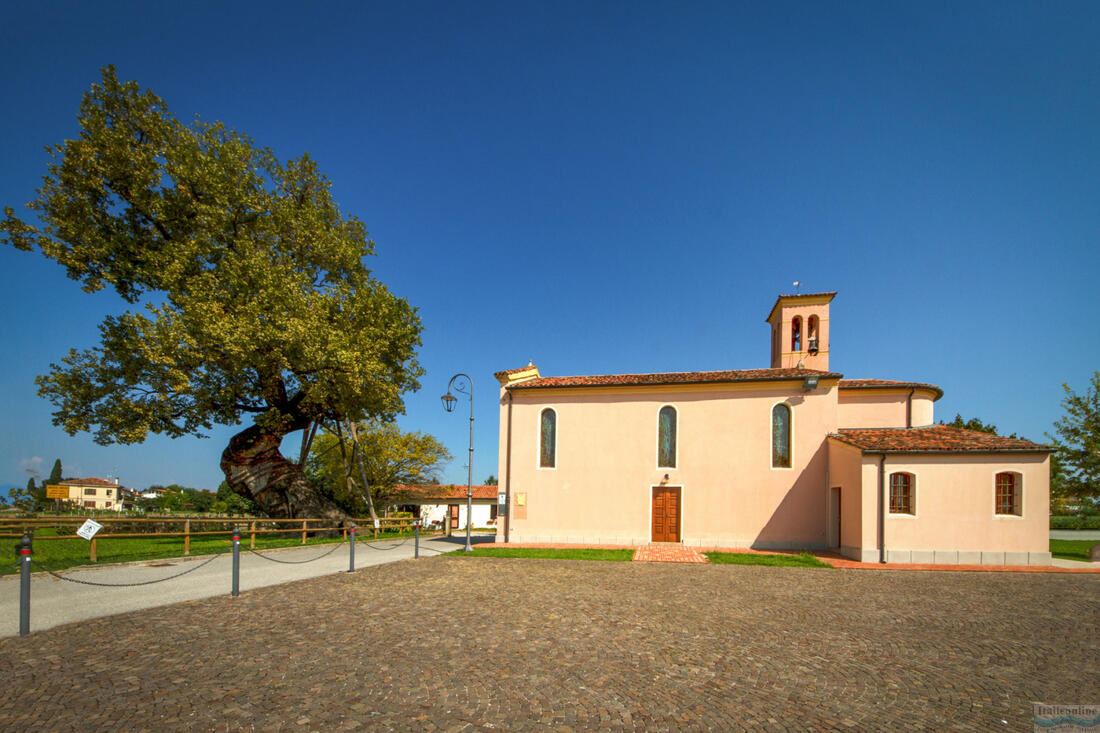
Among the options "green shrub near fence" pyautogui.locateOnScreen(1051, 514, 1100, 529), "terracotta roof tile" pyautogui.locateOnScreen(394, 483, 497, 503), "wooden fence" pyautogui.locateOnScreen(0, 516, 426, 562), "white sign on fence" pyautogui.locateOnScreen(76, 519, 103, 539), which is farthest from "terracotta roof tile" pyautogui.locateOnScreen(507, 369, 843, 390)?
"terracotta roof tile" pyautogui.locateOnScreen(394, 483, 497, 503)

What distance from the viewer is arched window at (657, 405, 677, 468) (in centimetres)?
2166

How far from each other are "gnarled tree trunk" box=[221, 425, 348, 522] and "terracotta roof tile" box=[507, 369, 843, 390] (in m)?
10.3

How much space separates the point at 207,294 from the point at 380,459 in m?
19.8

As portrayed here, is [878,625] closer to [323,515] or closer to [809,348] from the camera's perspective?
[809,348]

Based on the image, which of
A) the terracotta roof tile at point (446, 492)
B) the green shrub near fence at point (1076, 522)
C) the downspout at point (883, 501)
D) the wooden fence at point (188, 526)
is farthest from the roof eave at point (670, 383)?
the terracotta roof tile at point (446, 492)

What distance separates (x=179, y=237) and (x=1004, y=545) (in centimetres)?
3211

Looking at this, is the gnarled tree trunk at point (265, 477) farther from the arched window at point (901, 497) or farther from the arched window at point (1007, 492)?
the arched window at point (1007, 492)

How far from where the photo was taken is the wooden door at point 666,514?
69.9ft

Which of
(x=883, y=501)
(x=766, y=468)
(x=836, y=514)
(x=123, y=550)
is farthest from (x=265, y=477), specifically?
(x=883, y=501)

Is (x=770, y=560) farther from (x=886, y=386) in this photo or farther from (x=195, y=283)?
(x=195, y=283)

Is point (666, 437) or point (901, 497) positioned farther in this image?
point (666, 437)

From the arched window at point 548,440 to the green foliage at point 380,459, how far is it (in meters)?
16.7

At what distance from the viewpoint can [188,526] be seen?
15.6m

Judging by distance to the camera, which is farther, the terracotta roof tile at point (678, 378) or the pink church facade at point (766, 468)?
the terracotta roof tile at point (678, 378)
